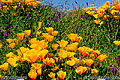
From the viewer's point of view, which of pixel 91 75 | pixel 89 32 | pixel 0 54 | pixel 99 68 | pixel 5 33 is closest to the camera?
pixel 91 75

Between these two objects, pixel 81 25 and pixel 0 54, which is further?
pixel 81 25

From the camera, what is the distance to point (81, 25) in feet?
13.1

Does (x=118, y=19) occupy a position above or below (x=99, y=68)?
above

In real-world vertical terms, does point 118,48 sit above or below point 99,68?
above

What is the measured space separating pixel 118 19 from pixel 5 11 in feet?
9.47

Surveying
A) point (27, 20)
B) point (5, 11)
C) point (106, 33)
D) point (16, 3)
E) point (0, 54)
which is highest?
point (16, 3)

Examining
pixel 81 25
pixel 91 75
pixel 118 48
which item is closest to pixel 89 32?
pixel 81 25

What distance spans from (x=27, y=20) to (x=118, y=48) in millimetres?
2245

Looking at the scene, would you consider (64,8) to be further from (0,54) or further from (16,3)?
(0,54)

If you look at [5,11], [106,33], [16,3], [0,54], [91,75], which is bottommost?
[91,75]

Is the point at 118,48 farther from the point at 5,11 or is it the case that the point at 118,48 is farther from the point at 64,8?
the point at 5,11

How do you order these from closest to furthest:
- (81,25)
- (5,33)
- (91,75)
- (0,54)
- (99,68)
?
(91,75) → (99,68) → (0,54) → (5,33) → (81,25)

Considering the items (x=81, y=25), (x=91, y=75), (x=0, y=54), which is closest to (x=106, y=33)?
(x=81, y=25)

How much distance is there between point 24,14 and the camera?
4.10 m
